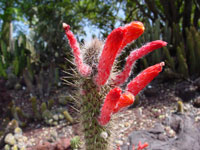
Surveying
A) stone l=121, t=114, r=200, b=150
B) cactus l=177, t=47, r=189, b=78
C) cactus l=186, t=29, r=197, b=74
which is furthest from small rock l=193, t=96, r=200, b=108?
cactus l=186, t=29, r=197, b=74

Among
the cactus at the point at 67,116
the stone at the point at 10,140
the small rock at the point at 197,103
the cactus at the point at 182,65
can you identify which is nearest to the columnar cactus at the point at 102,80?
the cactus at the point at 67,116

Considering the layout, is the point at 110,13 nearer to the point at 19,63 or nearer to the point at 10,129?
the point at 19,63

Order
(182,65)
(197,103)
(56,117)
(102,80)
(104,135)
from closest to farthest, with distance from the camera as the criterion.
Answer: (102,80)
(104,135)
(197,103)
(56,117)
(182,65)

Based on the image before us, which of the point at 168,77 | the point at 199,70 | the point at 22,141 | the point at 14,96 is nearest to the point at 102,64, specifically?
the point at 22,141

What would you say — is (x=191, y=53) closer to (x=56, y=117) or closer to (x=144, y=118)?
(x=144, y=118)

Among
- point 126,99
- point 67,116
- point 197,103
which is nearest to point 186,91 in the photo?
point 197,103

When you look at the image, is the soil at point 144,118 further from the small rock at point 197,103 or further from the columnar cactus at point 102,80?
the columnar cactus at point 102,80
